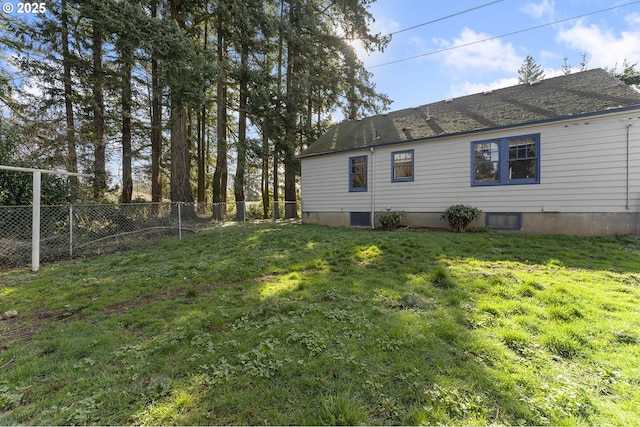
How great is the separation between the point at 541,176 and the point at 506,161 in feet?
3.38

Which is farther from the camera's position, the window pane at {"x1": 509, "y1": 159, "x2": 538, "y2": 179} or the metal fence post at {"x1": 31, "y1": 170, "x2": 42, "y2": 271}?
the window pane at {"x1": 509, "y1": 159, "x2": 538, "y2": 179}

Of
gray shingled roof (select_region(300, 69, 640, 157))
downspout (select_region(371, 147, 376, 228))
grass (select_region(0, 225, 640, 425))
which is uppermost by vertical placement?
gray shingled roof (select_region(300, 69, 640, 157))

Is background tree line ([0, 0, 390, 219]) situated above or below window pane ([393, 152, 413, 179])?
above

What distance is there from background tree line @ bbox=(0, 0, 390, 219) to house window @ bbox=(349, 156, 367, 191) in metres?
4.58

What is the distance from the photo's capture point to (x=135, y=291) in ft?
14.2

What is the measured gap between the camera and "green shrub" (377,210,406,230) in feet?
34.0

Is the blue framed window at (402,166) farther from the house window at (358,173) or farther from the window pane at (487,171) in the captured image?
the window pane at (487,171)

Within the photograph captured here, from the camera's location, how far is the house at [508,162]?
24.8 feet

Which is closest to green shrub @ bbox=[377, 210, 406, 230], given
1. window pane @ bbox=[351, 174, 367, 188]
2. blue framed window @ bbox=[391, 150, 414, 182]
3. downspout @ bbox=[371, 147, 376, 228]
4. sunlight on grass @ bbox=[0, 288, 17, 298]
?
downspout @ bbox=[371, 147, 376, 228]

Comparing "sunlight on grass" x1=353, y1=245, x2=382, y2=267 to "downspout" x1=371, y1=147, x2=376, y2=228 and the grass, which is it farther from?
"downspout" x1=371, y1=147, x2=376, y2=228

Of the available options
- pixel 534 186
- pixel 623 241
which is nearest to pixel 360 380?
pixel 623 241

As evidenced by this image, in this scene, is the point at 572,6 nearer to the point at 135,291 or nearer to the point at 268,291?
the point at 268,291

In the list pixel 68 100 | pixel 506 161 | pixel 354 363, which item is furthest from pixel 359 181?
pixel 68 100

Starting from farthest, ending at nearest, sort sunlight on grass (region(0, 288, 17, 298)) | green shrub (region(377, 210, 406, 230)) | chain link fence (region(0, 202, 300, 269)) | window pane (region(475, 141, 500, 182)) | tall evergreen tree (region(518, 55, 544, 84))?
tall evergreen tree (region(518, 55, 544, 84))
green shrub (region(377, 210, 406, 230))
window pane (region(475, 141, 500, 182))
chain link fence (region(0, 202, 300, 269))
sunlight on grass (region(0, 288, 17, 298))
